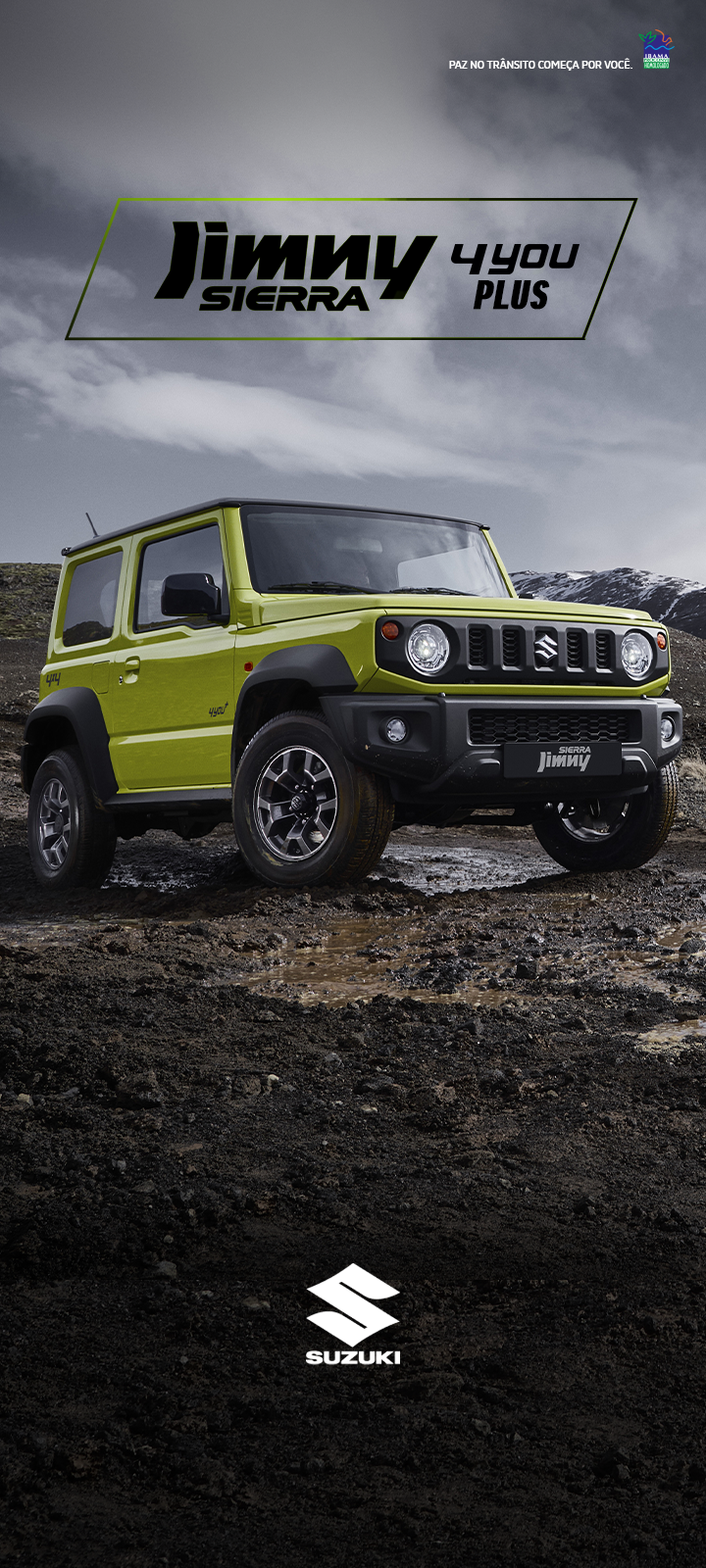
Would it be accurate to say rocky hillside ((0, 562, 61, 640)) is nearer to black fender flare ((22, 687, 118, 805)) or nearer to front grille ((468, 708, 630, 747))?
black fender flare ((22, 687, 118, 805))

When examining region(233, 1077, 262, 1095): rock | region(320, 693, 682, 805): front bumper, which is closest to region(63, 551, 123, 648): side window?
region(320, 693, 682, 805): front bumper

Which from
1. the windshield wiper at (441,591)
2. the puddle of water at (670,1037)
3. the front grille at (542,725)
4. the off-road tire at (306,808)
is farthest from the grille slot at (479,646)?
the puddle of water at (670,1037)

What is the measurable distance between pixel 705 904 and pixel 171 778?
2.98m

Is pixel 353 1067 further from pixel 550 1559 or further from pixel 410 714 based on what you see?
pixel 410 714

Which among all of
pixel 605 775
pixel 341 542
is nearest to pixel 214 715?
pixel 341 542

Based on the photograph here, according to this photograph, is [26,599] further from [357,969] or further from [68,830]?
[357,969]

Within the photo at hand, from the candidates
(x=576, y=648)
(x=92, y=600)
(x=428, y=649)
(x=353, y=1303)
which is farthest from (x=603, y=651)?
(x=353, y=1303)

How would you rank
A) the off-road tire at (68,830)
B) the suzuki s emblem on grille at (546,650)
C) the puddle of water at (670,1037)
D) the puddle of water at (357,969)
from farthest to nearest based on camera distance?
the off-road tire at (68,830)
the suzuki s emblem on grille at (546,650)
the puddle of water at (357,969)
the puddle of water at (670,1037)

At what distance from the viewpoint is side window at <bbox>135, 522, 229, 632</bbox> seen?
21.8 feet

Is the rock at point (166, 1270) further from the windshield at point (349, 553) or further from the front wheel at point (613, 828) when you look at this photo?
the front wheel at point (613, 828)

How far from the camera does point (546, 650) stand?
20.6 ft

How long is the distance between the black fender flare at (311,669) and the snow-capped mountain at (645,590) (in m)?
62.6

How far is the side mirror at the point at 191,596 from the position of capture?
6.30m

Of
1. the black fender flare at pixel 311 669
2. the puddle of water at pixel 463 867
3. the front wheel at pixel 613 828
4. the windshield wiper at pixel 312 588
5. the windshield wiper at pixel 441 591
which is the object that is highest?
the windshield wiper at pixel 441 591
